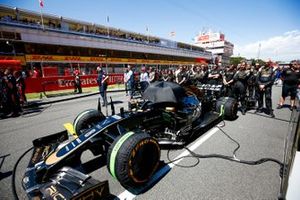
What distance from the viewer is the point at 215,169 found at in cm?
298

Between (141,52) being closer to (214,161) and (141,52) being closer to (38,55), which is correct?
(38,55)

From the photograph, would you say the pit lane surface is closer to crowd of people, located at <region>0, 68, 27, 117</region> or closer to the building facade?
crowd of people, located at <region>0, 68, 27, 117</region>

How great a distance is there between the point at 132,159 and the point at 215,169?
144 centimetres

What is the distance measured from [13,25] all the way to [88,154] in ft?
74.9

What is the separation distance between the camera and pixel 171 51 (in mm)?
47469

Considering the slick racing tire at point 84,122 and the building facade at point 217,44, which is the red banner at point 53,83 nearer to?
the slick racing tire at point 84,122

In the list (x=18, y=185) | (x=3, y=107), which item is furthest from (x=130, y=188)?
(x=3, y=107)

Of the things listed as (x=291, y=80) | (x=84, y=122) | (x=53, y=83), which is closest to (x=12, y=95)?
(x=84, y=122)

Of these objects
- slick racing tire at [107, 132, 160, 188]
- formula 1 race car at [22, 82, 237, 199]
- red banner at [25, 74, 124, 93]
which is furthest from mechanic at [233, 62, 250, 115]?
red banner at [25, 74, 124, 93]

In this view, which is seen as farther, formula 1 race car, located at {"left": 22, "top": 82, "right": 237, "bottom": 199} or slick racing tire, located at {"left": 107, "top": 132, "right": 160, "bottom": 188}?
slick racing tire, located at {"left": 107, "top": 132, "right": 160, "bottom": 188}

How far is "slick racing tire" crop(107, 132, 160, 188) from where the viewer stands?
2312 millimetres

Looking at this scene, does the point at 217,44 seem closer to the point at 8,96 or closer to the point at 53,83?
the point at 53,83

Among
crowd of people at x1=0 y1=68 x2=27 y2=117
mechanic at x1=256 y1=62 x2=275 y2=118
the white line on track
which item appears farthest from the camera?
crowd of people at x1=0 y1=68 x2=27 y2=117

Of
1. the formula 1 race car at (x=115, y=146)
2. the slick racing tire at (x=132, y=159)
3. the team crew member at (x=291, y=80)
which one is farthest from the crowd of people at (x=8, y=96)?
the team crew member at (x=291, y=80)
